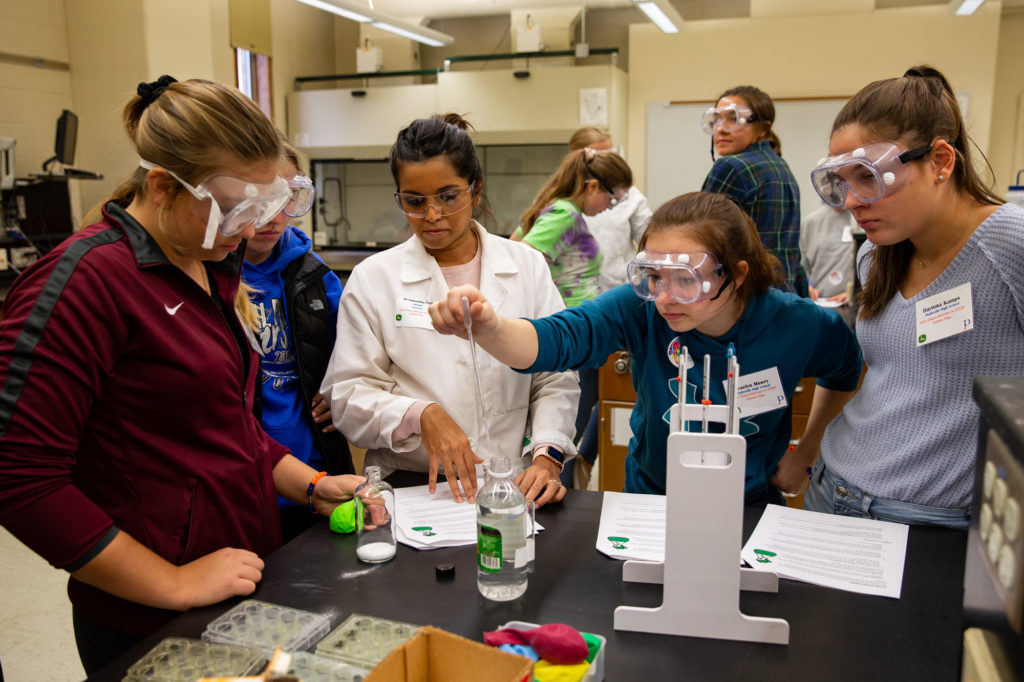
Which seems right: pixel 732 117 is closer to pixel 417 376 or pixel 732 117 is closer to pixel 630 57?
pixel 417 376

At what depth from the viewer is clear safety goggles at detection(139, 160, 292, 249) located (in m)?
Result: 1.10


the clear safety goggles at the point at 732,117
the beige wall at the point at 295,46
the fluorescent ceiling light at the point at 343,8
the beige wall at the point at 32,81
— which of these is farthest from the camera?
the beige wall at the point at 295,46

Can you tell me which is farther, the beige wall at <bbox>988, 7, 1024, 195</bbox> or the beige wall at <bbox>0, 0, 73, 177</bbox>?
the beige wall at <bbox>988, 7, 1024, 195</bbox>

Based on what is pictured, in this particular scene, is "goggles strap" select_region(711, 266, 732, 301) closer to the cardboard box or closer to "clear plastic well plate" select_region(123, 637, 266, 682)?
the cardboard box

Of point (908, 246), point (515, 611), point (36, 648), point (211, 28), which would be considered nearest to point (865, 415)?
point (908, 246)

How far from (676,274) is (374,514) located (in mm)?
686

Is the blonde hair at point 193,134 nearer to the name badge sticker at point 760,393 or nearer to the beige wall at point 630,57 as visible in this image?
the name badge sticker at point 760,393

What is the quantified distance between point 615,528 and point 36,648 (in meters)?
2.06

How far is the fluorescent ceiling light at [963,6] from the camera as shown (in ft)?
15.3

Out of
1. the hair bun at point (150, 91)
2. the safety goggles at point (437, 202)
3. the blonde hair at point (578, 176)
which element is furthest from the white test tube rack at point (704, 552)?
the blonde hair at point (578, 176)

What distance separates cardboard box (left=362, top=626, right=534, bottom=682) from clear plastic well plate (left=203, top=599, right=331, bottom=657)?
19 centimetres

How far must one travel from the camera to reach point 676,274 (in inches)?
54.7

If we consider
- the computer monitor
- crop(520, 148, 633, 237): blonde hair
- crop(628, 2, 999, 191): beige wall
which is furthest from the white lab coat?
crop(628, 2, 999, 191): beige wall

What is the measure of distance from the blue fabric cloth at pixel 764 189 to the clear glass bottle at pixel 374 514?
203 centimetres
